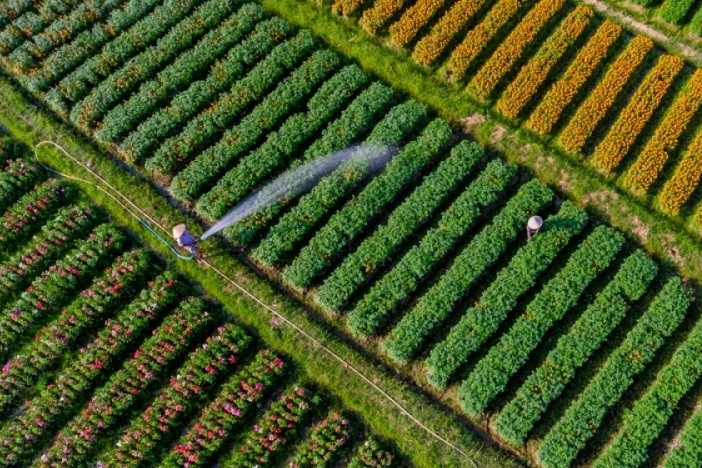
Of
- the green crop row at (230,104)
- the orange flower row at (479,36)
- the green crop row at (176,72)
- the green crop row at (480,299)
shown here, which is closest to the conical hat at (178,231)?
the green crop row at (230,104)

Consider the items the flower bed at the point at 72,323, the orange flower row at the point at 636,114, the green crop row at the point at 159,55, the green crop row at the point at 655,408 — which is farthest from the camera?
the green crop row at the point at 159,55

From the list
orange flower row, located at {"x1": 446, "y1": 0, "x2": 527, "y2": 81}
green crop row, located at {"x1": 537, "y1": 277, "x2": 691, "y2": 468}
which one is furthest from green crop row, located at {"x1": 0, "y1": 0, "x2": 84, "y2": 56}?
green crop row, located at {"x1": 537, "y1": 277, "x2": 691, "y2": 468}

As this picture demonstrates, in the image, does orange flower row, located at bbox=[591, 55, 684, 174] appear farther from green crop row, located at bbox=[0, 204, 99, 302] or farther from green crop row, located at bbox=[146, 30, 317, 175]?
green crop row, located at bbox=[0, 204, 99, 302]

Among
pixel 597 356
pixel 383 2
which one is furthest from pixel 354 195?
pixel 597 356

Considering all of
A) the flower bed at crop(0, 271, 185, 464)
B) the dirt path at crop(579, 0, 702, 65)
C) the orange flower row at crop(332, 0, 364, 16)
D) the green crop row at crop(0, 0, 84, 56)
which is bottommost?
the flower bed at crop(0, 271, 185, 464)

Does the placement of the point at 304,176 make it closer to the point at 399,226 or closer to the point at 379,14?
the point at 399,226

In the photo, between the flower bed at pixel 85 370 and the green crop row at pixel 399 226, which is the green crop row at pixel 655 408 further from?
the flower bed at pixel 85 370
